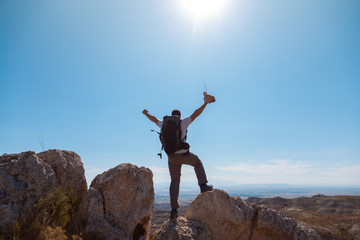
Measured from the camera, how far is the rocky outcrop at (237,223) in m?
6.29

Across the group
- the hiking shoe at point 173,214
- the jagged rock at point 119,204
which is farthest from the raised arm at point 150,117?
the hiking shoe at point 173,214

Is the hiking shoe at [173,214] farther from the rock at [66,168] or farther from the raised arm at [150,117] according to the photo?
the raised arm at [150,117]

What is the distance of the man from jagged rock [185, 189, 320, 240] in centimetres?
65

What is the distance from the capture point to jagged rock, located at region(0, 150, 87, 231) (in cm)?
479

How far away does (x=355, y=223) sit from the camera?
779 inches

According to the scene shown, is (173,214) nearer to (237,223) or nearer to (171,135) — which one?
(237,223)

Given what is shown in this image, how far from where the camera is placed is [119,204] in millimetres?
5852

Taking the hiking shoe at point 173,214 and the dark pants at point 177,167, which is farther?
the dark pants at point 177,167

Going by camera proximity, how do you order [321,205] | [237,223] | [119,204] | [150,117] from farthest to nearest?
[321,205], [150,117], [237,223], [119,204]

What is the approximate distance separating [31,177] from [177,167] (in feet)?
12.2

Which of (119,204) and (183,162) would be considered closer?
(119,204)

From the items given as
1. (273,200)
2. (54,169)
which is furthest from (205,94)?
(273,200)

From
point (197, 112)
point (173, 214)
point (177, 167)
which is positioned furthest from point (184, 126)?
point (173, 214)

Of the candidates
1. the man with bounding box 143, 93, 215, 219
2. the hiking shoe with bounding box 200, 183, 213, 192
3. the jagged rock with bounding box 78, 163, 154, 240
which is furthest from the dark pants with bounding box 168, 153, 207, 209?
the jagged rock with bounding box 78, 163, 154, 240
